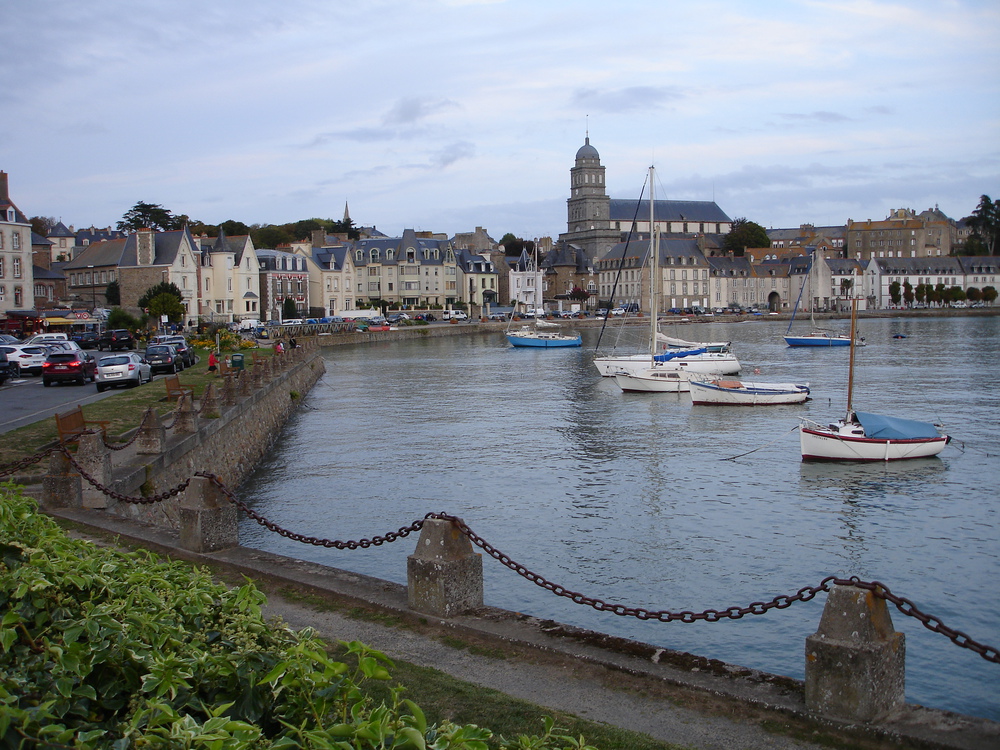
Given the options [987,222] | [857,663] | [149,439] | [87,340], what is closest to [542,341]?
[87,340]

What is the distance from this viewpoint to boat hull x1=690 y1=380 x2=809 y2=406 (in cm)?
4397

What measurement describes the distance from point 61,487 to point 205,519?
439 cm

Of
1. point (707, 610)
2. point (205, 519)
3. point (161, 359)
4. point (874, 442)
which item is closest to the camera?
point (707, 610)

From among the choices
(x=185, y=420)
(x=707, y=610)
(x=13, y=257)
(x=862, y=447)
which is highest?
(x=13, y=257)

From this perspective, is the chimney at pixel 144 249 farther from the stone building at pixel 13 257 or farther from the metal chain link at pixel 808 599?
the metal chain link at pixel 808 599

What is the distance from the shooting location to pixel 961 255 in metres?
190

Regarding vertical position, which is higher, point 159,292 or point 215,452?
point 159,292

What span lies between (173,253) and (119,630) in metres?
86.2

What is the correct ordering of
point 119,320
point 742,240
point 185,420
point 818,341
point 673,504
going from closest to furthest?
point 185,420 → point 673,504 → point 119,320 → point 818,341 → point 742,240

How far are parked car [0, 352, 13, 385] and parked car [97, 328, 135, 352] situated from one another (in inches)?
594

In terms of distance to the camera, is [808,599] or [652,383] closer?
[808,599]

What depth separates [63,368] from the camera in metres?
37.6

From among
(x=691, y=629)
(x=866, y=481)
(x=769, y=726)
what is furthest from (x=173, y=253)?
(x=769, y=726)

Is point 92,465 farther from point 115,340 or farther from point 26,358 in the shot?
point 115,340
